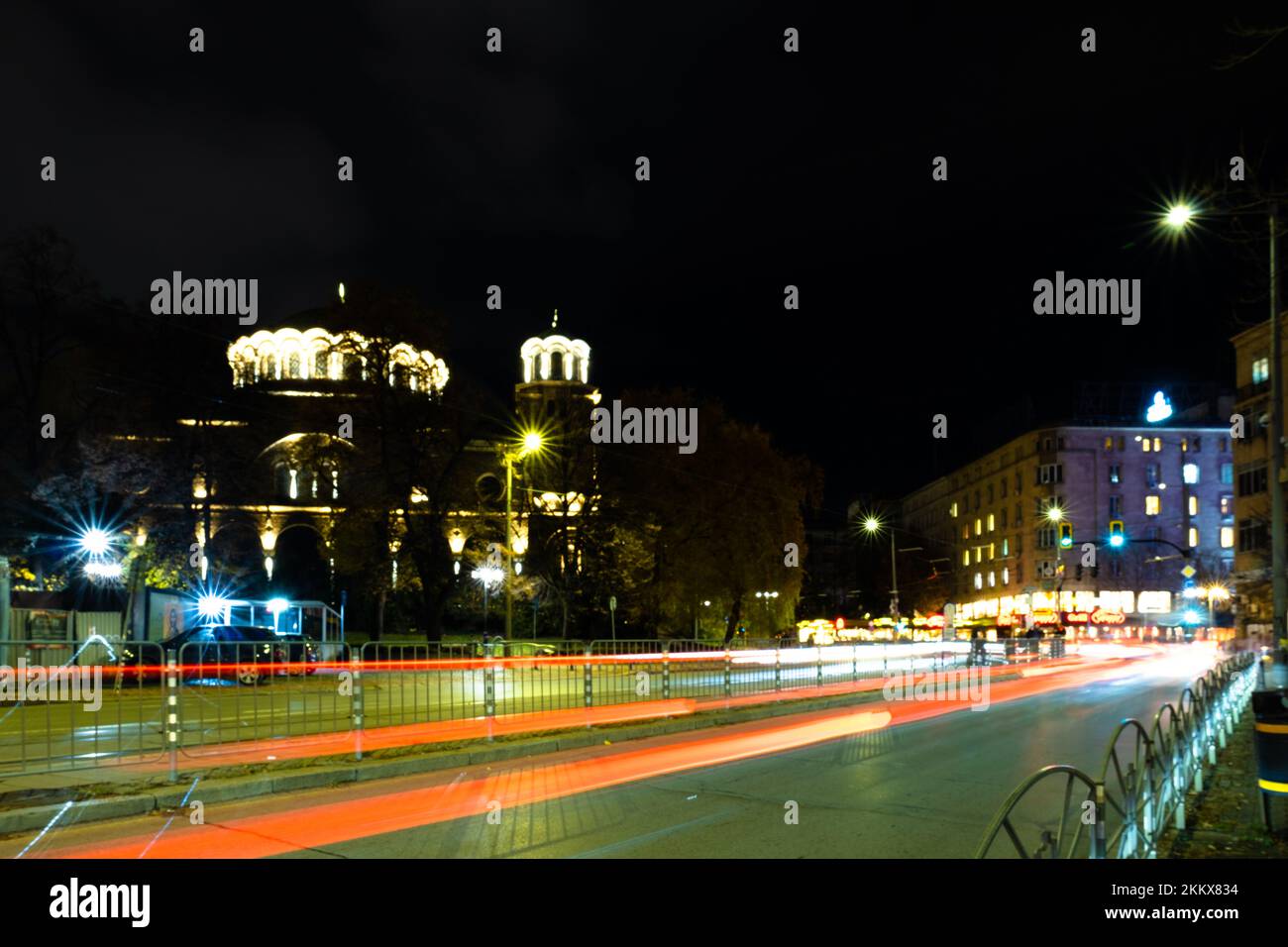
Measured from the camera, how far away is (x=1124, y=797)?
6.86 meters

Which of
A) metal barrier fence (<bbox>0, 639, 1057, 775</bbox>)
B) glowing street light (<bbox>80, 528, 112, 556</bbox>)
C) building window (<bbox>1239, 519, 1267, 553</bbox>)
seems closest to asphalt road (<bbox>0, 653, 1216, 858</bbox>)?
metal barrier fence (<bbox>0, 639, 1057, 775</bbox>)

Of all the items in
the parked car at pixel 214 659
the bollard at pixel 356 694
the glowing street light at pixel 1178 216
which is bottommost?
the bollard at pixel 356 694

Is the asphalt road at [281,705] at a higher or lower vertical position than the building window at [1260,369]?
lower

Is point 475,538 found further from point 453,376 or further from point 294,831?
point 294,831

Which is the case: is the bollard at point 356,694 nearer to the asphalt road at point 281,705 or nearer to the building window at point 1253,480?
the asphalt road at point 281,705

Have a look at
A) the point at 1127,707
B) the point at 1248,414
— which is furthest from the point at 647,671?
the point at 1248,414

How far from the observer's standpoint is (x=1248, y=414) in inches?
2196

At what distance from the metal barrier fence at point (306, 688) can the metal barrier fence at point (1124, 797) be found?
7911mm

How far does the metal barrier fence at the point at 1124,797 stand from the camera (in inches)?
219

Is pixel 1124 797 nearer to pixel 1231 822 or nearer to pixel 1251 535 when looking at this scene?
pixel 1231 822

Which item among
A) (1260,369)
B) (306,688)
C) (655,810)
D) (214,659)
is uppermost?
(1260,369)

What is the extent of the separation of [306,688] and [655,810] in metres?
6.84

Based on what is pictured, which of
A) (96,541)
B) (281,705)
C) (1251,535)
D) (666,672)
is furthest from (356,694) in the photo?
(1251,535)

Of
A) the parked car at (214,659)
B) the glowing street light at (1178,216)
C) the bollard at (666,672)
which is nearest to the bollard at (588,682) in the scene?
the bollard at (666,672)
